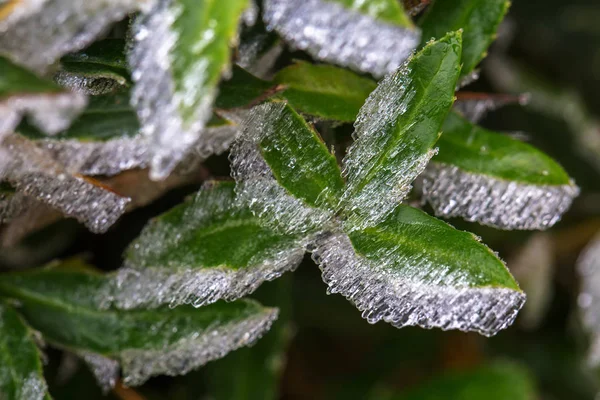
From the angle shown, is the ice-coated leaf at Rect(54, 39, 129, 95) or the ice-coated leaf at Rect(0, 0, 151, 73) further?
the ice-coated leaf at Rect(54, 39, 129, 95)

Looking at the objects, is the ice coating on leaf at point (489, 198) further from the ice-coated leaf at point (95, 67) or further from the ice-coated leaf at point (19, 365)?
the ice-coated leaf at point (19, 365)

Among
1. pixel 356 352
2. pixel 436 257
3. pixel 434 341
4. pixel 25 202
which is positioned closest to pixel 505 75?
pixel 434 341

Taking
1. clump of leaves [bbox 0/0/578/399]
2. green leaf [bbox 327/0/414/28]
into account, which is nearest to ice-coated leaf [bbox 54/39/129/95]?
clump of leaves [bbox 0/0/578/399]

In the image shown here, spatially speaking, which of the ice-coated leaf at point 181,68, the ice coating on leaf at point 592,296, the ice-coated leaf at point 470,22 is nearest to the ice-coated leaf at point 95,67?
the ice-coated leaf at point 181,68

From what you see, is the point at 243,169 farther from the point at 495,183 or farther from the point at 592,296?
the point at 592,296

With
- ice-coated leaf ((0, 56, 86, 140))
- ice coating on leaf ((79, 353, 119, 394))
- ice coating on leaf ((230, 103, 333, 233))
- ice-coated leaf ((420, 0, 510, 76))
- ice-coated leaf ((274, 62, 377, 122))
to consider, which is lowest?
ice coating on leaf ((79, 353, 119, 394))

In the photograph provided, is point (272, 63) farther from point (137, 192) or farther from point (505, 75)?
point (505, 75)

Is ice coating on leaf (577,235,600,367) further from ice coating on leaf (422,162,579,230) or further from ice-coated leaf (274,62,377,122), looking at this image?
ice-coated leaf (274,62,377,122)

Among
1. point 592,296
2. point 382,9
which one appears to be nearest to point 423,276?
point 382,9
